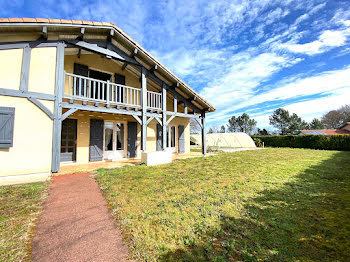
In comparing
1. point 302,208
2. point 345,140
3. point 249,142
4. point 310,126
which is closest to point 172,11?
Answer: point 302,208

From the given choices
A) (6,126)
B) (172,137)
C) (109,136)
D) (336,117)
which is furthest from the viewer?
(336,117)

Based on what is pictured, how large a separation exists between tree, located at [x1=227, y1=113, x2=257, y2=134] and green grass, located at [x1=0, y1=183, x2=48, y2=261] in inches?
1947

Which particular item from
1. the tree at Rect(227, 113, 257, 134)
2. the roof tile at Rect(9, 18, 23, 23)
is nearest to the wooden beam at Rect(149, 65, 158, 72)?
the roof tile at Rect(9, 18, 23, 23)

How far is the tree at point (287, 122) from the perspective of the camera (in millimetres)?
36406

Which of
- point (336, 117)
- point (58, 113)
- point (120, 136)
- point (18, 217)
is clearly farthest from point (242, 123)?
point (18, 217)

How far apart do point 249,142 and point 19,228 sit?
21.8m

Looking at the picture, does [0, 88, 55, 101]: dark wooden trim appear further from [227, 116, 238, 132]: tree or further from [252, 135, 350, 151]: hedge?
[227, 116, 238, 132]: tree

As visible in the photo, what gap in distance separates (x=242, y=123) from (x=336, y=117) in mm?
23769

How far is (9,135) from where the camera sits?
4773 mm

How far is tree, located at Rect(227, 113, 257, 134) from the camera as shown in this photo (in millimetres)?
46031

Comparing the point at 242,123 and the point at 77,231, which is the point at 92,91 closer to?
the point at 77,231

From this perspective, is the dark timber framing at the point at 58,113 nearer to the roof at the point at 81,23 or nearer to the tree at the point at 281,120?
the roof at the point at 81,23

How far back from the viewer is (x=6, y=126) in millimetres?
4734

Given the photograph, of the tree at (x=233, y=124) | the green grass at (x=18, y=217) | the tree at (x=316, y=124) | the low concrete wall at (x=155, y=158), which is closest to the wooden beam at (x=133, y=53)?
the low concrete wall at (x=155, y=158)
